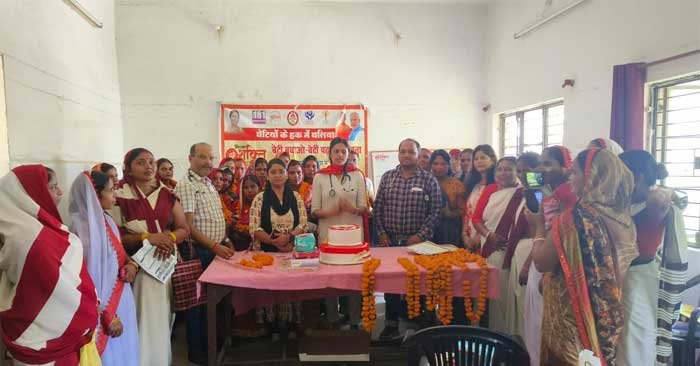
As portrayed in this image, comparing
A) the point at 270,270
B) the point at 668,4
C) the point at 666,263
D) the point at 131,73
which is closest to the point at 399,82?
the point at 668,4

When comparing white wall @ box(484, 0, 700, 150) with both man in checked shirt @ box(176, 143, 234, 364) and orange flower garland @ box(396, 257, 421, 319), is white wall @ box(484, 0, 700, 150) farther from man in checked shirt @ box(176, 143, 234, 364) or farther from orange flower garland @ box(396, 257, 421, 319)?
man in checked shirt @ box(176, 143, 234, 364)

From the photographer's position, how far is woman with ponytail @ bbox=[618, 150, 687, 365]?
5.77ft

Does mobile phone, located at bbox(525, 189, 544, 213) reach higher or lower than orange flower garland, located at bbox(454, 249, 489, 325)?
higher

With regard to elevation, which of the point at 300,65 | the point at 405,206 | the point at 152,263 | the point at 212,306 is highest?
the point at 300,65

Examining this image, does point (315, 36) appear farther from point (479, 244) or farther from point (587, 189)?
point (587, 189)

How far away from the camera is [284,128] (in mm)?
5672

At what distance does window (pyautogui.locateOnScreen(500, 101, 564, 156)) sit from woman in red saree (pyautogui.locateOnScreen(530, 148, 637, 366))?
3066 mm

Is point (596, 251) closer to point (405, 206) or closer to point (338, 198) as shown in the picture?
point (405, 206)

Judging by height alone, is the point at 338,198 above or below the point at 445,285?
above

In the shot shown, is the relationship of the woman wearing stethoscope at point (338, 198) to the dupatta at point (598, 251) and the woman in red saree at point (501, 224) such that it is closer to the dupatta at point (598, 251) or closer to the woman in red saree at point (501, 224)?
the woman in red saree at point (501, 224)

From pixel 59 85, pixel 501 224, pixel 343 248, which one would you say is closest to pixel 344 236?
pixel 343 248

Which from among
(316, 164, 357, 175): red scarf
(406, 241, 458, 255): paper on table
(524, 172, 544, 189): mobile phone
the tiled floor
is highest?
(316, 164, 357, 175): red scarf

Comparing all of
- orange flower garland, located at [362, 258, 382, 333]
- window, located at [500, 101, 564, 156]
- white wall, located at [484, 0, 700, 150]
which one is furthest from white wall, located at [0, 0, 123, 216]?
window, located at [500, 101, 564, 156]

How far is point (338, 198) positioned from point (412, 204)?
23.7 inches
